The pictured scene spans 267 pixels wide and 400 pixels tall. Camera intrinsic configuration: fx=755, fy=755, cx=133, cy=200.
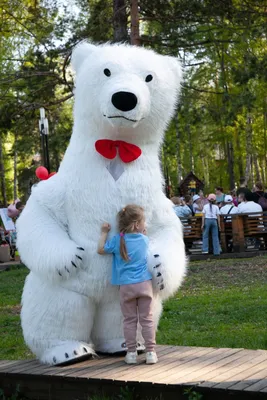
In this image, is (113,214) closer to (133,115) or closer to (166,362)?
(133,115)

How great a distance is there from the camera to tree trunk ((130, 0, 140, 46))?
14.3m

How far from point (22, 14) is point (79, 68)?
15.2 m

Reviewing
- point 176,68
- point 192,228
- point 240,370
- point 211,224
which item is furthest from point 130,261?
point 192,228

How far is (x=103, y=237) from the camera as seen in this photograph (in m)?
5.01

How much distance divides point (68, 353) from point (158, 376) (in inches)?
29.0

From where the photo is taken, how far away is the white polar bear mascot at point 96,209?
5.05 metres

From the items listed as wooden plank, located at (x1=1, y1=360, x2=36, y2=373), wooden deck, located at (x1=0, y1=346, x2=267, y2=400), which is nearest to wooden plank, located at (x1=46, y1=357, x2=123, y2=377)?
wooden deck, located at (x1=0, y1=346, x2=267, y2=400)

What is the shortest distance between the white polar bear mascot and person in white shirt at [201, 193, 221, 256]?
1006 cm

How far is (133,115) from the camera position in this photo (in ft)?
16.4

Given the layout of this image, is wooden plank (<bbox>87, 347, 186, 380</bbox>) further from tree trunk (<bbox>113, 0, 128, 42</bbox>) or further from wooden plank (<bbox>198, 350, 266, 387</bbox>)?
tree trunk (<bbox>113, 0, 128, 42</bbox>)

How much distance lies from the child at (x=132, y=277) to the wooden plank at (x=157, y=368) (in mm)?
104

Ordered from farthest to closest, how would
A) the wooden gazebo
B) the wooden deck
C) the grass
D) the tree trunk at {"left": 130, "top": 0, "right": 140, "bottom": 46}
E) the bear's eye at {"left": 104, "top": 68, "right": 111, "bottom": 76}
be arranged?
the wooden gazebo → the tree trunk at {"left": 130, "top": 0, "right": 140, "bottom": 46} → the grass → the bear's eye at {"left": 104, "top": 68, "right": 111, "bottom": 76} → the wooden deck

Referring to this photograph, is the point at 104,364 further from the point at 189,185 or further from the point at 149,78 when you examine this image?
the point at 189,185

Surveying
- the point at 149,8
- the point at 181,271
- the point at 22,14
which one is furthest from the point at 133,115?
the point at 22,14
